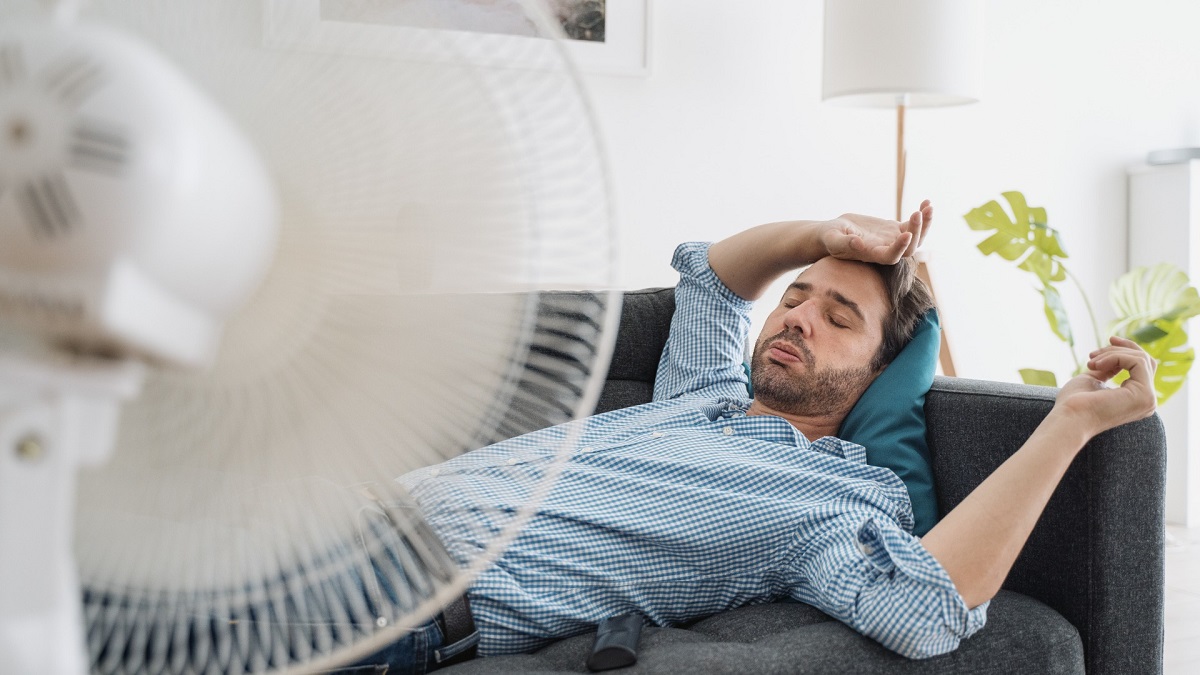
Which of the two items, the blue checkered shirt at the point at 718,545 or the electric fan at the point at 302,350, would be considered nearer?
the electric fan at the point at 302,350

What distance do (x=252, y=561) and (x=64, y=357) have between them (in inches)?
6.3

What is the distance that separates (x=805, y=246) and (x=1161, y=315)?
1576 mm

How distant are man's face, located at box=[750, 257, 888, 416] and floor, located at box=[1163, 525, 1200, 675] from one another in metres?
1.13

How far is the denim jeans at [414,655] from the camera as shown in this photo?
99cm

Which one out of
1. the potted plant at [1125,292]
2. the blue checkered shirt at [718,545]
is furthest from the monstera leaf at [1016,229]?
the blue checkered shirt at [718,545]

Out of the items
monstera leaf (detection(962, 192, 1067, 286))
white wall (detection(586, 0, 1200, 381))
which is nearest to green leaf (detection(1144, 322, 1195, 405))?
monstera leaf (detection(962, 192, 1067, 286))

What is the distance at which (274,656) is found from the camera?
52 cm

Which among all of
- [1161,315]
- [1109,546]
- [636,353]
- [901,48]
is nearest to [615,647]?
[1109,546]

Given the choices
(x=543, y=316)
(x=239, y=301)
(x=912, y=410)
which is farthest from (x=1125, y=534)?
(x=239, y=301)

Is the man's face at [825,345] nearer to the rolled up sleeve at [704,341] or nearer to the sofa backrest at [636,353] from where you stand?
the rolled up sleeve at [704,341]

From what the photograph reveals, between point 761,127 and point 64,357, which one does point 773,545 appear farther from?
point 761,127

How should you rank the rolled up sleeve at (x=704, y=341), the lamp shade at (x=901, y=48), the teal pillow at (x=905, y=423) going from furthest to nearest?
the lamp shade at (x=901, y=48), the rolled up sleeve at (x=704, y=341), the teal pillow at (x=905, y=423)

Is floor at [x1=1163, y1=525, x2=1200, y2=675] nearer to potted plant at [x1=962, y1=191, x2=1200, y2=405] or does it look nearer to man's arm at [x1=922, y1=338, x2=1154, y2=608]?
potted plant at [x1=962, y1=191, x2=1200, y2=405]

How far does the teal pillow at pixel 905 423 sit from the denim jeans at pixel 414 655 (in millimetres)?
637
